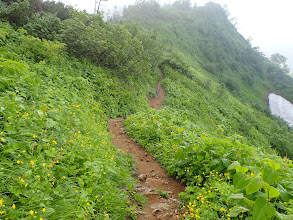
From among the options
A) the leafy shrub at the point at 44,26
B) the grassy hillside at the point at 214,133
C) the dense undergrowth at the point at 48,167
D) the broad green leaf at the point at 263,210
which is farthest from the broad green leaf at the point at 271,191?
the leafy shrub at the point at 44,26

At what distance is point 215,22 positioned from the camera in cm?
7494

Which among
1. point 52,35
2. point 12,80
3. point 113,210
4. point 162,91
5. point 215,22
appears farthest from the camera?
point 215,22

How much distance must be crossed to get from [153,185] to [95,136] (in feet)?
6.95

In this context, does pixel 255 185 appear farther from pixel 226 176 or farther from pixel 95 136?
pixel 95 136

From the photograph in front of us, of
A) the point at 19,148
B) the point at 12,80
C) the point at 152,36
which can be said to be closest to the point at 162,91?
the point at 152,36

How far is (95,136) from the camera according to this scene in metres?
5.67

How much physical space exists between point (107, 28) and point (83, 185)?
13082 mm

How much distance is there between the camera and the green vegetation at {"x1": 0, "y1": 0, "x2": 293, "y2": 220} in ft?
8.64

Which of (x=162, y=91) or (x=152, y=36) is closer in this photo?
(x=162, y=91)

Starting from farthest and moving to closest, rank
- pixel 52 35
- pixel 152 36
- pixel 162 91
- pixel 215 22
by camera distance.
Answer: pixel 215 22
pixel 152 36
pixel 162 91
pixel 52 35

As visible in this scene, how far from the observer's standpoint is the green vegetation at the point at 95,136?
8.64 feet

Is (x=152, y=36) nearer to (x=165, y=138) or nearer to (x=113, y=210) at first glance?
(x=165, y=138)

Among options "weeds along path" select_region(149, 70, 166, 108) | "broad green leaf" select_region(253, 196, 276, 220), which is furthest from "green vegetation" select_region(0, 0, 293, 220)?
"weeds along path" select_region(149, 70, 166, 108)

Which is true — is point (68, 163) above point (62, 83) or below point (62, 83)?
below
